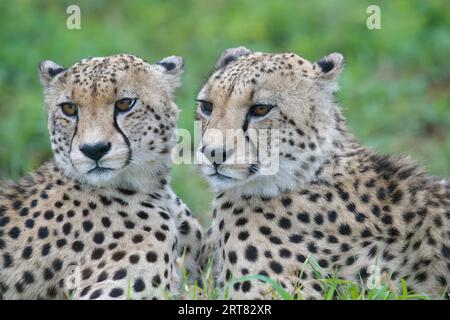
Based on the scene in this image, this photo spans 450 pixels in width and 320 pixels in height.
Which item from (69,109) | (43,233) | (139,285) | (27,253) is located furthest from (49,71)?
(139,285)

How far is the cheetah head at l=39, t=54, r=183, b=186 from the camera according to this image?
6059mm

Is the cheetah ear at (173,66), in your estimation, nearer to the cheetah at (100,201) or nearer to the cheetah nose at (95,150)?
the cheetah at (100,201)

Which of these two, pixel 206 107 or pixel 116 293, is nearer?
pixel 116 293

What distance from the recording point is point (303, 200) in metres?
6.16

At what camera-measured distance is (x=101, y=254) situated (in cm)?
609

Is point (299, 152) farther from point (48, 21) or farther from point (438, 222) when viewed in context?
point (48, 21)

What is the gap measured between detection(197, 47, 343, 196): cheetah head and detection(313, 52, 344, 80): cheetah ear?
0.06m

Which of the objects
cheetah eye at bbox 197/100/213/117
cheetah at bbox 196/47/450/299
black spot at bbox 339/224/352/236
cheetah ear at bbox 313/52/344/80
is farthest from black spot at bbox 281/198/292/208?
cheetah ear at bbox 313/52/344/80

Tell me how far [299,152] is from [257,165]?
0.29 metres

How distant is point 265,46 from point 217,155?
7.43 m

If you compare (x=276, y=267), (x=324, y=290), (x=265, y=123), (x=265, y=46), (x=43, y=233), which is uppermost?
(x=265, y=46)

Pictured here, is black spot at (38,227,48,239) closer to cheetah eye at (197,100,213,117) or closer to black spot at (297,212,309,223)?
cheetah eye at (197,100,213,117)

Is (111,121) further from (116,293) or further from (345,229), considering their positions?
(345,229)

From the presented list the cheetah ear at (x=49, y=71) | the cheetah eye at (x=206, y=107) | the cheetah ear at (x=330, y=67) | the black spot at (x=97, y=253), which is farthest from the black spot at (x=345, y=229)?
the cheetah ear at (x=49, y=71)
